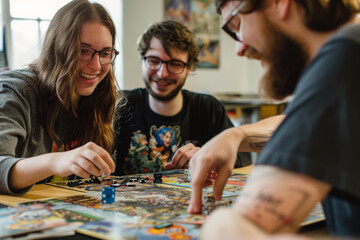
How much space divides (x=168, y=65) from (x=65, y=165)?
52.4 inches

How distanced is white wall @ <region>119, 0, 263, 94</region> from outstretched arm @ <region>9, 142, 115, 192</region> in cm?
218

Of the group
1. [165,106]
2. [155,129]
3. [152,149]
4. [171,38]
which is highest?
[171,38]

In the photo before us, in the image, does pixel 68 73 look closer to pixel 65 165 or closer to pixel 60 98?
pixel 60 98

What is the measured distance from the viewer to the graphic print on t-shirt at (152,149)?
232cm

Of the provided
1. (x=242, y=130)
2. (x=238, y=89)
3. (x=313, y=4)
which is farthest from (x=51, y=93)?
(x=238, y=89)

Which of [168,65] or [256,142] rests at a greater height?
[168,65]

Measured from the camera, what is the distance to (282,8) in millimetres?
901

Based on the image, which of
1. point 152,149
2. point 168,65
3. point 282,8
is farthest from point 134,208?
point 168,65

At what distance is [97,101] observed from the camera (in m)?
2.06

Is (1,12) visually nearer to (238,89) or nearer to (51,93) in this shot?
(51,93)

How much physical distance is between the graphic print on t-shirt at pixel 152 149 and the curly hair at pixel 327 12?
1526 millimetres

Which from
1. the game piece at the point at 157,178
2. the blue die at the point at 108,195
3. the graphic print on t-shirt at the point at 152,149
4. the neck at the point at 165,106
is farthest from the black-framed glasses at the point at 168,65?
the blue die at the point at 108,195

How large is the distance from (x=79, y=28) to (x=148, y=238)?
1.17 m

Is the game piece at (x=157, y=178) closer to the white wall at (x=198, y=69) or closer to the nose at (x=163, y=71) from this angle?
the nose at (x=163, y=71)
